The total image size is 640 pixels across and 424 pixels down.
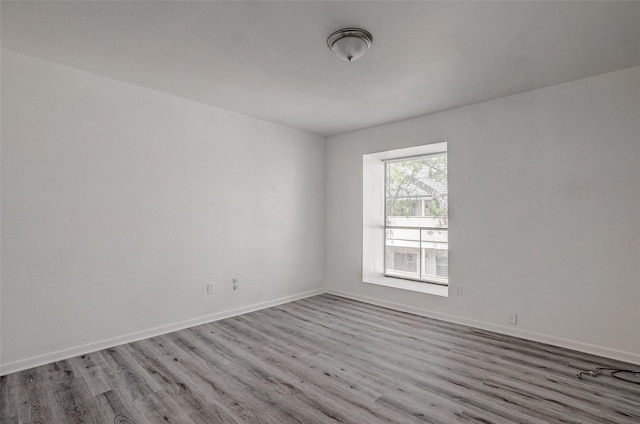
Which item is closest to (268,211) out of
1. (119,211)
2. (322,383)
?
(119,211)

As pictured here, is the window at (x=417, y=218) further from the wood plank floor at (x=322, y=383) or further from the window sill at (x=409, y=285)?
the wood plank floor at (x=322, y=383)

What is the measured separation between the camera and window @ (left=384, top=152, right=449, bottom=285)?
14.9 feet

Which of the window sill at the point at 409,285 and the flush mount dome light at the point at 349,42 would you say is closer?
the flush mount dome light at the point at 349,42

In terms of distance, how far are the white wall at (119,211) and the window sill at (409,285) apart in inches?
58.4

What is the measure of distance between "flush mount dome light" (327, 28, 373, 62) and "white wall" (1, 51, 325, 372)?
2.07 m

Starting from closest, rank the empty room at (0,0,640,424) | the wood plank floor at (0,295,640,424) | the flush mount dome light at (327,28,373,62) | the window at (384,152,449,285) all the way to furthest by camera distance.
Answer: the wood plank floor at (0,295,640,424), the empty room at (0,0,640,424), the flush mount dome light at (327,28,373,62), the window at (384,152,449,285)

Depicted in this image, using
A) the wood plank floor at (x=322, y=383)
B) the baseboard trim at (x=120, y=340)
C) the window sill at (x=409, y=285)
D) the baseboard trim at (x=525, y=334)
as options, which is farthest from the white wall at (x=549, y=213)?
the baseboard trim at (x=120, y=340)

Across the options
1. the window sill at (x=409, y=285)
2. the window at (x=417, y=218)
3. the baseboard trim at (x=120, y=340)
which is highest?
the window at (x=417, y=218)

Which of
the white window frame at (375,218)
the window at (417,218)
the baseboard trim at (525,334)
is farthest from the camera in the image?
the white window frame at (375,218)

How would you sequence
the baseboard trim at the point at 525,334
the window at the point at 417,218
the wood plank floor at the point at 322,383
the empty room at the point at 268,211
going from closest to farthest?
the wood plank floor at the point at 322,383
the empty room at the point at 268,211
the baseboard trim at the point at 525,334
the window at the point at 417,218

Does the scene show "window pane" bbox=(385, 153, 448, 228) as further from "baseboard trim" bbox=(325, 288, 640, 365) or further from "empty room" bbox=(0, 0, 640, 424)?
"baseboard trim" bbox=(325, 288, 640, 365)

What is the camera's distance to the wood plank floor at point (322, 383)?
208 centimetres

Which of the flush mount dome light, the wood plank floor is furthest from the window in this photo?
the flush mount dome light

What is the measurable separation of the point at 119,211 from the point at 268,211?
6.19ft
